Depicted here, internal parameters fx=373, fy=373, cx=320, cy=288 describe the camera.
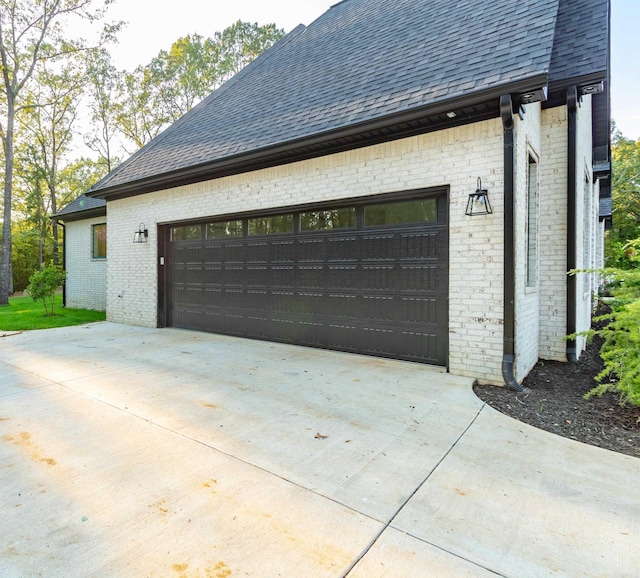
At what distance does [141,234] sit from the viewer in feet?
28.9

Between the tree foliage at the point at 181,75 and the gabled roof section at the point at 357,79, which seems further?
the tree foliage at the point at 181,75

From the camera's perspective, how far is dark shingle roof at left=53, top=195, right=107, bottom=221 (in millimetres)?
11539

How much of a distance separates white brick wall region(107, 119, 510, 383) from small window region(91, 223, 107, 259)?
22.9 ft

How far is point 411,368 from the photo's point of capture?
5.06 metres

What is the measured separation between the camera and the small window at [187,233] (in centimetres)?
822

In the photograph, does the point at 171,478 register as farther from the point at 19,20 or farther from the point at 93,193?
the point at 19,20

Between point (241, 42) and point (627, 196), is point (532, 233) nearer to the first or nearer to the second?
point (241, 42)

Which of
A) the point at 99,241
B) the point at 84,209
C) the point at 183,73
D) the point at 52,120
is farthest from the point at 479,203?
the point at 52,120

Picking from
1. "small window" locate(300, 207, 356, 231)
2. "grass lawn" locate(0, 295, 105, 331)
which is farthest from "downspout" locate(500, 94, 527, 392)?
"grass lawn" locate(0, 295, 105, 331)

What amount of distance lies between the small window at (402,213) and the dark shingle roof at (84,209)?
911 centimetres

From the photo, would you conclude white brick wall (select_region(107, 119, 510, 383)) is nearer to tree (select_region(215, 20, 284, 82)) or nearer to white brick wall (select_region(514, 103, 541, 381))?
white brick wall (select_region(514, 103, 541, 381))

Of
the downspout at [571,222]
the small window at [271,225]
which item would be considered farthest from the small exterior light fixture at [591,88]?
the small window at [271,225]

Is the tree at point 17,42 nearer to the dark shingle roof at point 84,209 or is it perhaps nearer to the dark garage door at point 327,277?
the dark shingle roof at point 84,209

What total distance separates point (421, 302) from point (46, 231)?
25.9 metres
